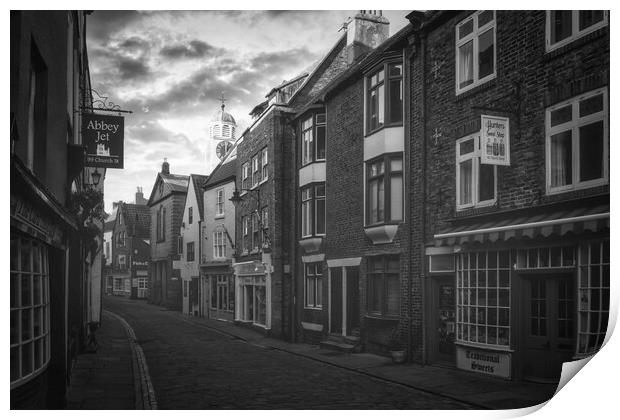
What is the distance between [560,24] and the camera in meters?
7.38

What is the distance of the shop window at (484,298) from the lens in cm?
818

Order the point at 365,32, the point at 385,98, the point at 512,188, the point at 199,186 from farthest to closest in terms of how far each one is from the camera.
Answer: the point at 385,98 < the point at 365,32 < the point at 199,186 < the point at 512,188

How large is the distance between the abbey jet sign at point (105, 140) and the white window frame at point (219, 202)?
3.12 metres

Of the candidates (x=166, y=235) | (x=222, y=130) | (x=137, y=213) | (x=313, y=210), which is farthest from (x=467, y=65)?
(x=166, y=235)

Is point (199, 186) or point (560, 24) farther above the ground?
point (560, 24)

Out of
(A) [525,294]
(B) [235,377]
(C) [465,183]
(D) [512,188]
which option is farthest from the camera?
(B) [235,377]

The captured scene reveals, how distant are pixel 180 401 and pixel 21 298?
2.75 meters

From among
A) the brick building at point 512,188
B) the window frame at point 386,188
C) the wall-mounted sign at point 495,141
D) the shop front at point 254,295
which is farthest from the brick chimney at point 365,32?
the shop front at point 254,295

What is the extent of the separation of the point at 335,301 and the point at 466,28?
16.8 feet

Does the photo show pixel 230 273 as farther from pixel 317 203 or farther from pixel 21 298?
pixel 21 298

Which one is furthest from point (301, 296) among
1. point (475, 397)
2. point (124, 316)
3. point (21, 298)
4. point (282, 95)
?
point (21, 298)

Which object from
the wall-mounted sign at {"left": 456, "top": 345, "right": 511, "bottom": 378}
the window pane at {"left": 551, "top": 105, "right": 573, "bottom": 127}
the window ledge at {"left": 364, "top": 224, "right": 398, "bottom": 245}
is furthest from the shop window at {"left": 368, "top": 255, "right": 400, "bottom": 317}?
the window pane at {"left": 551, "top": 105, "right": 573, "bottom": 127}

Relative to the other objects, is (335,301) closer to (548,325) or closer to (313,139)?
(313,139)

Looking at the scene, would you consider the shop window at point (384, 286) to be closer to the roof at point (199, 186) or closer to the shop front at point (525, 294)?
the shop front at point (525, 294)
